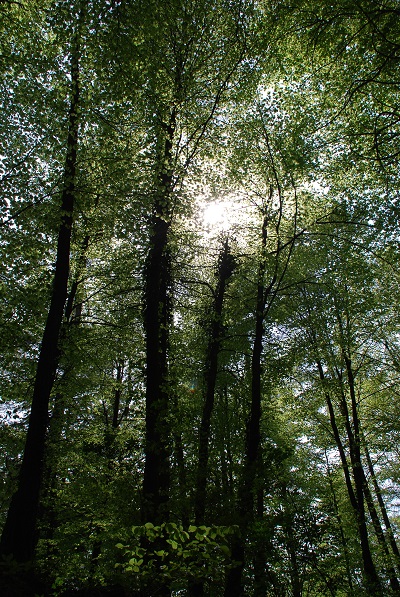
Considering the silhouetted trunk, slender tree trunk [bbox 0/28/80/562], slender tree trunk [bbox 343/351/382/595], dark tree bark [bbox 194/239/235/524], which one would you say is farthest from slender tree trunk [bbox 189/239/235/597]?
slender tree trunk [bbox 343/351/382/595]

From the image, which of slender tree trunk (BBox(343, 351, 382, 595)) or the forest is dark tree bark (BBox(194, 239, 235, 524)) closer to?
the forest

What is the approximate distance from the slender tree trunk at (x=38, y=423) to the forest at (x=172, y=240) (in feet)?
0.11

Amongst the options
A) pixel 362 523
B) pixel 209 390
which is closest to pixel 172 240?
pixel 209 390

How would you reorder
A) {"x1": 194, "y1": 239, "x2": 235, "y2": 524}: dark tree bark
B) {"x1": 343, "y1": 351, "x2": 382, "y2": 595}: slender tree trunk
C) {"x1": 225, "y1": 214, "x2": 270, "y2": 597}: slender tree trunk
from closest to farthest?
{"x1": 225, "y1": 214, "x2": 270, "y2": 597}: slender tree trunk → {"x1": 194, "y1": 239, "x2": 235, "y2": 524}: dark tree bark → {"x1": 343, "y1": 351, "x2": 382, "y2": 595}: slender tree trunk

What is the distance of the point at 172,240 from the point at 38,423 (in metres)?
4.72

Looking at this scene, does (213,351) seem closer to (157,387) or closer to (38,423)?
(157,387)

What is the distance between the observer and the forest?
6.21 meters

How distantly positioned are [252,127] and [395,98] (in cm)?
381

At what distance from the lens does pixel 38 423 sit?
6.33 m

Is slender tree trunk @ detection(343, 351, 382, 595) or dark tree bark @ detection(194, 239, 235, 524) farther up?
dark tree bark @ detection(194, 239, 235, 524)

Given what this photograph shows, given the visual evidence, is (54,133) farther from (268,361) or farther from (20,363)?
(268,361)

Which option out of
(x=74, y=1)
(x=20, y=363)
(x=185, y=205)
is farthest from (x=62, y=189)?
(x=20, y=363)

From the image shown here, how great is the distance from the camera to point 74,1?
678 centimetres

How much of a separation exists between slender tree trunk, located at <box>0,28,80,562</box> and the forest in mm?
34
